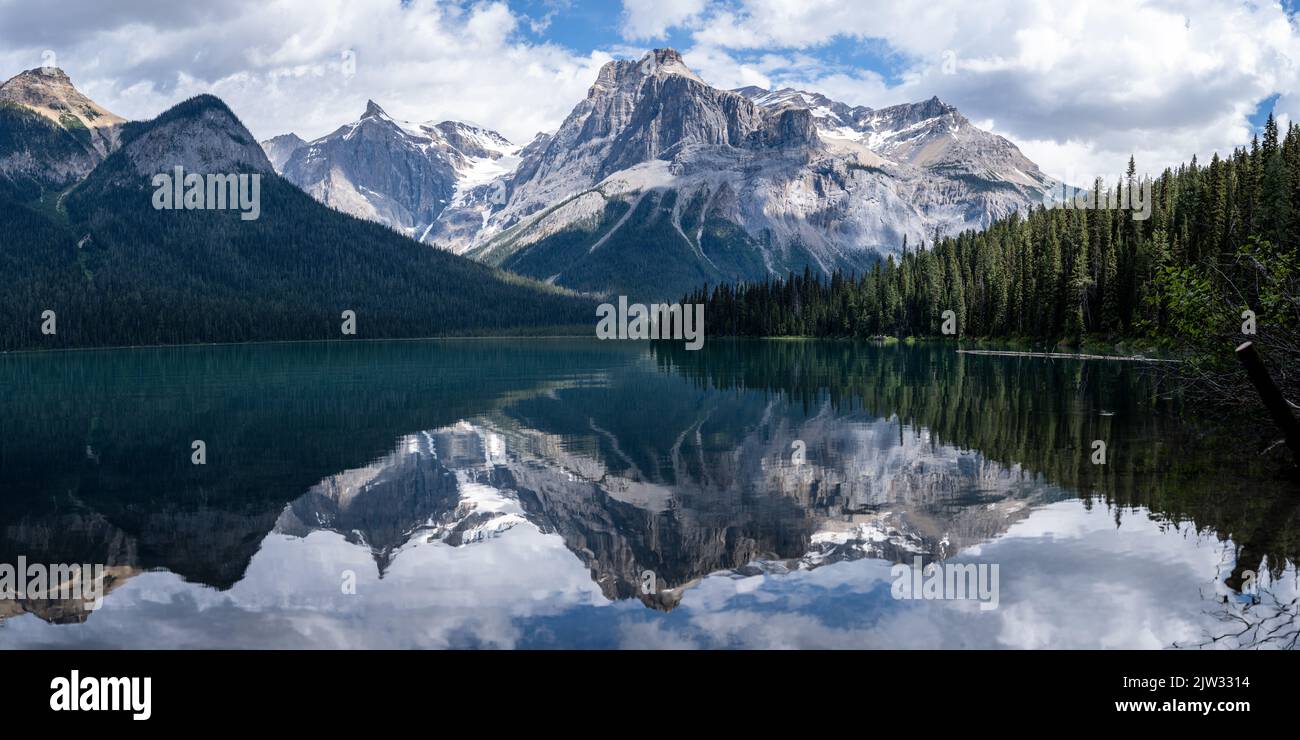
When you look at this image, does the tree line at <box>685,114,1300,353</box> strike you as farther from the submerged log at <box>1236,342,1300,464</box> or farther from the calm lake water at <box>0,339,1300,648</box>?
the submerged log at <box>1236,342,1300,464</box>

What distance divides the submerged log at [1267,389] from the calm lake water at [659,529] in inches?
109

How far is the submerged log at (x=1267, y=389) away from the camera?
61.1 feet

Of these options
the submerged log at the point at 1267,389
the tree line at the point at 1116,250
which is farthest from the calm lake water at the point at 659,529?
the tree line at the point at 1116,250

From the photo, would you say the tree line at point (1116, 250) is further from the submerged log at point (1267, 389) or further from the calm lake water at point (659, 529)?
the submerged log at point (1267, 389)

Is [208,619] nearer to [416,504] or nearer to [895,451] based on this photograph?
[416,504]

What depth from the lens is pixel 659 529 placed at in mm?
27250

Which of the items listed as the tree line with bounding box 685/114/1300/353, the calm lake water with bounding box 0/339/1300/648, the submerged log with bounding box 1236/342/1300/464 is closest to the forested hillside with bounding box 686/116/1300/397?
the tree line with bounding box 685/114/1300/353

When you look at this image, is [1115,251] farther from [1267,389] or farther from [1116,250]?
[1267,389]

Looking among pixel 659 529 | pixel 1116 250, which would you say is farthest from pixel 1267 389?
pixel 1116 250

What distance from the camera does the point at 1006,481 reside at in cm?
3256

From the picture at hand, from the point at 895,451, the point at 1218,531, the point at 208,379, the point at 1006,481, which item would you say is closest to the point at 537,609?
the point at 1218,531

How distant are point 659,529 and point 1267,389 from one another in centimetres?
1675

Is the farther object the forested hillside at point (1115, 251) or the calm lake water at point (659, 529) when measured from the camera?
the forested hillside at point (1115, 251)

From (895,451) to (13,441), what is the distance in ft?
163
